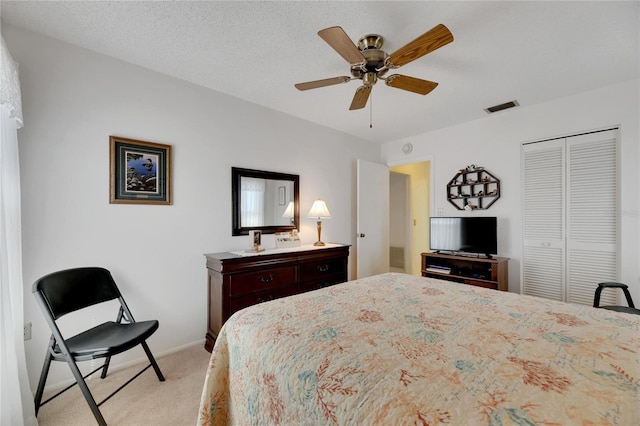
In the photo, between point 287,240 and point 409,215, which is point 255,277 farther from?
point 409,215

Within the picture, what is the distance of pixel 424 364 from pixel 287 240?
228cm

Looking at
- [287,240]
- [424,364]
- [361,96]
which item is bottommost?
[424,364]

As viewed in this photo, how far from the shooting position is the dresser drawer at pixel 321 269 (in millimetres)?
2896

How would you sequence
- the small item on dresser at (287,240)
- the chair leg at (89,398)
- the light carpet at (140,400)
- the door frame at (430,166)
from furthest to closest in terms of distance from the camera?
the door frame at (430,166), the small item on dresser at (287,240), the light carpet at (140,400), the chair leg at (89,398)

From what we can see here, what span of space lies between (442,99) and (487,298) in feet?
7.29

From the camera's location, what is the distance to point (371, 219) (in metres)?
4.16

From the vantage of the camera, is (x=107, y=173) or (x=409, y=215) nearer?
(x=107, y=173)

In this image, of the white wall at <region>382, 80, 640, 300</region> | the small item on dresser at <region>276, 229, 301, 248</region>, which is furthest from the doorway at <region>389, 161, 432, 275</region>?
the small item on dresser at <region>276, 229, 301, 248</region>

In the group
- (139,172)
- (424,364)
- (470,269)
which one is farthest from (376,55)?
(470,269)

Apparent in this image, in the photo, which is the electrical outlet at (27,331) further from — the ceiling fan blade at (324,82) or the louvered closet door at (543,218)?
the louvered closet door at (543,218)

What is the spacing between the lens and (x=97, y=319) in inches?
83.2

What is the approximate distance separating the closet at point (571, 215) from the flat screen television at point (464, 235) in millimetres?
389

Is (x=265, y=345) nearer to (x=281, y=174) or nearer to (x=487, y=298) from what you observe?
(x=487, y=298)

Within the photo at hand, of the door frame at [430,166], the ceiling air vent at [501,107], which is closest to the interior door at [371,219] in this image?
the door frame at [430,166]
